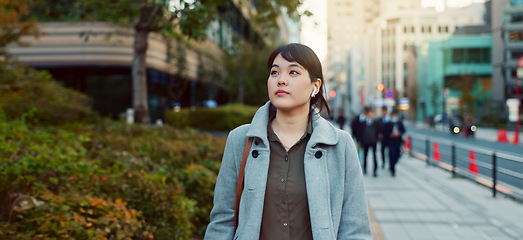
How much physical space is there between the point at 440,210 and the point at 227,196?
6.91m

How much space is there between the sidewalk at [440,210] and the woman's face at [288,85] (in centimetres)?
424

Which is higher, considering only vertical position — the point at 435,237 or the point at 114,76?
the point at 114,76

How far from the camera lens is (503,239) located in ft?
20.9

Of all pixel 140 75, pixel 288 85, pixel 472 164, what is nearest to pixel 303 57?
pixel 288 85

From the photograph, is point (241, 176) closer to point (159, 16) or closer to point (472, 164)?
point (159, 16)

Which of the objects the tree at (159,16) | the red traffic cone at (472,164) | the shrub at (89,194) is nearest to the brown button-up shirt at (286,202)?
the shrub at (89,194)

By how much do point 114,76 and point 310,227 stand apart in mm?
27025

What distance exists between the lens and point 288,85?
2.22 meters

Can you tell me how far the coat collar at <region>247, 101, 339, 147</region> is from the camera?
2.19 meters

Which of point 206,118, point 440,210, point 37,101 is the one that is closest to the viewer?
point 440,210

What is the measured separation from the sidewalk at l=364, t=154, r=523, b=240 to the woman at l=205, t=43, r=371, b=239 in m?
4.08

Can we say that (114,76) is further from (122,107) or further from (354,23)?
(354,23)

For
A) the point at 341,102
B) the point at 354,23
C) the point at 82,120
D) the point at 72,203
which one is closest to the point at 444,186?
the point at 82,120

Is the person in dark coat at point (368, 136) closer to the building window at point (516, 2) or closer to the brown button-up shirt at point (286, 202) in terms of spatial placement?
the brown button-up shirt at point (286, 202)
